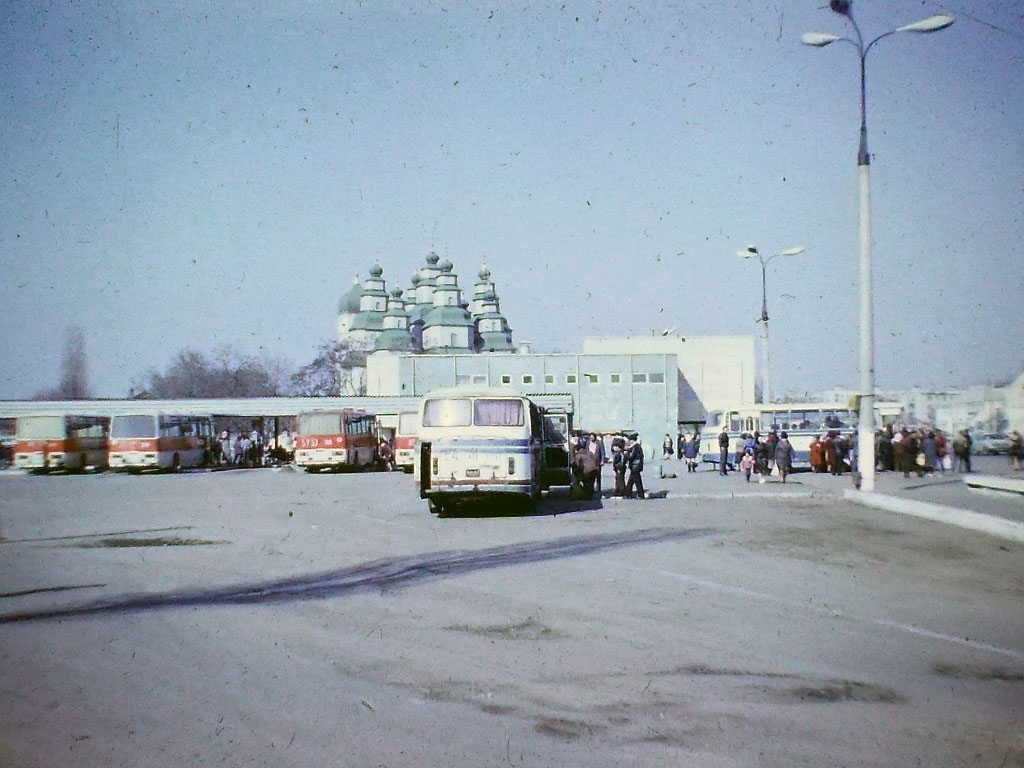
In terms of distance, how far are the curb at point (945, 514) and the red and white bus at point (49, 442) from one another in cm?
3034

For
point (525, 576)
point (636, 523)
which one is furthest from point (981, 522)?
point (525, 576)

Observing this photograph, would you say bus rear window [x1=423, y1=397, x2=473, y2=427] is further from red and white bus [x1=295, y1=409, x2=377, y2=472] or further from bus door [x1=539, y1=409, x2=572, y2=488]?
red and white bus [x1=295, y1=409, x2=377, y2=472]

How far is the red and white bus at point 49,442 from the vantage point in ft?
129

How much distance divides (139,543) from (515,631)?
345 inches

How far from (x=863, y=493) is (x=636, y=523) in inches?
274

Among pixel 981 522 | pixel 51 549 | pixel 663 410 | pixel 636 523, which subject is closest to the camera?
pixel 51 549

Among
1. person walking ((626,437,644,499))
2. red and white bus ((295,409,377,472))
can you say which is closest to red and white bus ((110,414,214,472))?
red and white bus ((295,409,377,472))

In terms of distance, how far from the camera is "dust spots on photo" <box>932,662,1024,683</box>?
6570 mm

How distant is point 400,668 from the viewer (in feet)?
22.3

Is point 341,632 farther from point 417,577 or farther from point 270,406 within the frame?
point 270,406

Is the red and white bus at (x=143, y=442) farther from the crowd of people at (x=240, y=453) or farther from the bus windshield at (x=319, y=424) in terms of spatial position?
the crowd of people at (x=240, y=453)

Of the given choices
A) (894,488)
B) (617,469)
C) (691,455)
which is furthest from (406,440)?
(894,488)

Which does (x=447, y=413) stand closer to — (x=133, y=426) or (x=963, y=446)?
(x=963, y=446)

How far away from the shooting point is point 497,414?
779 inches
